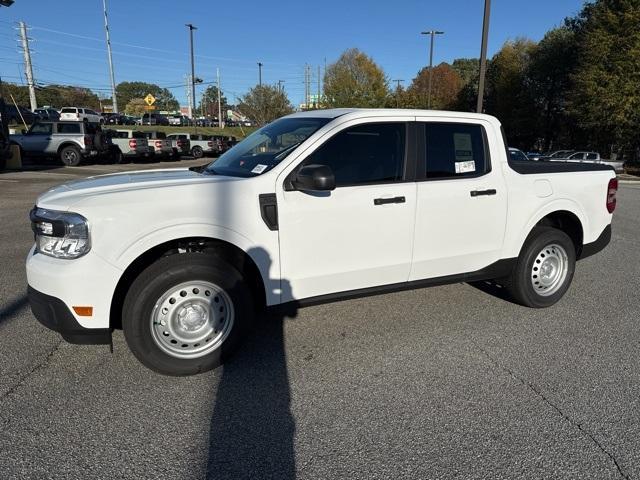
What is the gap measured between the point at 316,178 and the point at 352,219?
0.53 metres

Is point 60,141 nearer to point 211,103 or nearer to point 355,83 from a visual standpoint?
point 355,83

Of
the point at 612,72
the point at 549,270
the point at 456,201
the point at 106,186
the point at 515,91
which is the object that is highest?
the point at 515,91

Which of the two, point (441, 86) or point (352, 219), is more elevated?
point (441, 86)

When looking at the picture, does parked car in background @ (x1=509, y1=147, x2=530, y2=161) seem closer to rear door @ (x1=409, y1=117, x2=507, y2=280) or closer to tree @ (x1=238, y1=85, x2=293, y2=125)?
rear door @ (x1=409, y1=117, x2=507, y2=280)

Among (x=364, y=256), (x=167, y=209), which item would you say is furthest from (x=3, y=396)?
(x=364, y=256)

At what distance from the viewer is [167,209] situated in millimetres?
3014

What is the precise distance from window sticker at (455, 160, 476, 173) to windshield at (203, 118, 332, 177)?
1226mm

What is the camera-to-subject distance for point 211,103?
434 feet

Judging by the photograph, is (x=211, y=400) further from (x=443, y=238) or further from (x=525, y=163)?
(x=525, y=163)

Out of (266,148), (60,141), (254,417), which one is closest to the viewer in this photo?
(254,417)

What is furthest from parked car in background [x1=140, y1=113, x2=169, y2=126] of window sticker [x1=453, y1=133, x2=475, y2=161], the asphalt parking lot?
window sticker [x1=453, y1=133, x2=475, y2=161]

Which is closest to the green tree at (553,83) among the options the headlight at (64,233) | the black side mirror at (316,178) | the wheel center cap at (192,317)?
the black side mirror at (316,178)

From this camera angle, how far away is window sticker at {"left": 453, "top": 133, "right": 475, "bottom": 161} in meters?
4.02

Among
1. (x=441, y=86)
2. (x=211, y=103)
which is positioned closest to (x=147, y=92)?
(x=211, y=103)
